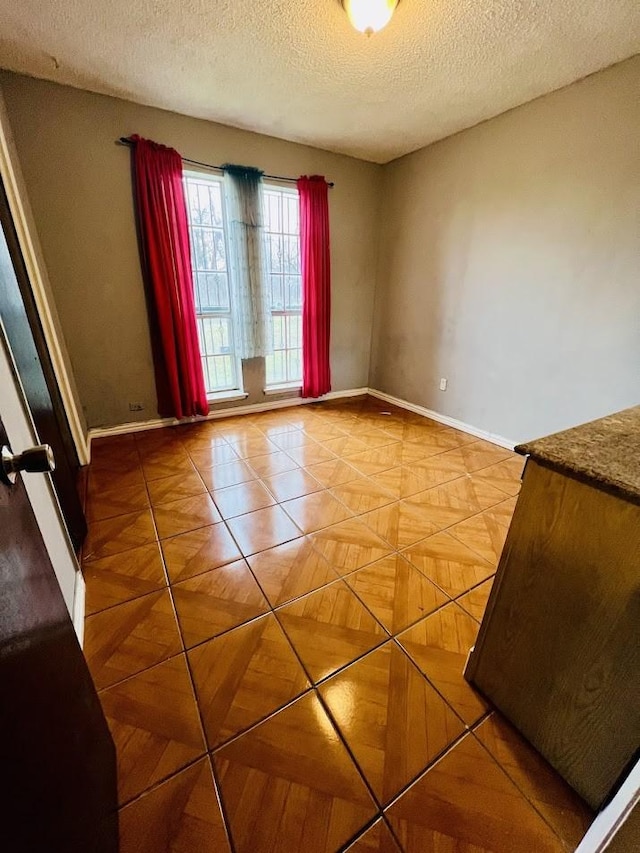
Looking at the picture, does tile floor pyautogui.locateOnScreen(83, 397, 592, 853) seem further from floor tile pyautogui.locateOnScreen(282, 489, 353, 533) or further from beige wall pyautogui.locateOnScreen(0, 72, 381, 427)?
beige wall pyautogui.locateOnScreen(0, 72, 381, 427)

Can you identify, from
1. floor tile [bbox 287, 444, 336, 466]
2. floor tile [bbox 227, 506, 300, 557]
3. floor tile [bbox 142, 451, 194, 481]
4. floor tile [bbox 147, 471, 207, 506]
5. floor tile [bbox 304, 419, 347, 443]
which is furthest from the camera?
floor tile [bbox 304, 419, 347, 443]

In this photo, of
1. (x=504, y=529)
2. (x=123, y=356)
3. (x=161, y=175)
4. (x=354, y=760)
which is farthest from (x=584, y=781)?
(x=161, y=175)

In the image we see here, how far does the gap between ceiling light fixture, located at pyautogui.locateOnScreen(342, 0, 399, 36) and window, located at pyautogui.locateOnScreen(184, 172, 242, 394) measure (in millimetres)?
1718

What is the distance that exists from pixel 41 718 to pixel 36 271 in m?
2.51

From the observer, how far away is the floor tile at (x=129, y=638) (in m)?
1.18

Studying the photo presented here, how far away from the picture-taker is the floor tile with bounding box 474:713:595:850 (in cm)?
86

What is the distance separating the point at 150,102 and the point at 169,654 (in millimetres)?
3499

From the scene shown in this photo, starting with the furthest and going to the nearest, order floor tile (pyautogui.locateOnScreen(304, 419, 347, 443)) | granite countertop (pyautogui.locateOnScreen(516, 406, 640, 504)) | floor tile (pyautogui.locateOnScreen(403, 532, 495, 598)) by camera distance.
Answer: floor tile (pyautogui.locateOnScreen(304, 419, 347, 443))
floor tile (pyautogui.locateOnScreen(403, 532, 495, 598))
granite countertop (pyautogui.locateOnScreen(516, 406, 640, 504))

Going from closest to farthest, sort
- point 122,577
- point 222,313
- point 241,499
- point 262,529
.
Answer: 1. point 122,577
2. point 262,529
3. point 241,499
4. point 222,313

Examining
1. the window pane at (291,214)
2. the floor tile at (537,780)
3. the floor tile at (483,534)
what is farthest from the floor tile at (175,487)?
the window pane at (291,214)

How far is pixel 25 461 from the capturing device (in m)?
0.59

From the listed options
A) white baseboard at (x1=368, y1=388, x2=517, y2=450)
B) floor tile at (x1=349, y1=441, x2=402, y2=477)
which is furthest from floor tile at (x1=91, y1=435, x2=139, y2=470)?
white baseboard at (x1=368, y1=388, x2=517, y2=450)

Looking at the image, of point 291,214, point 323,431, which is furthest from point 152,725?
point 291,214

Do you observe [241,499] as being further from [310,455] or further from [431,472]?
[431,472]
